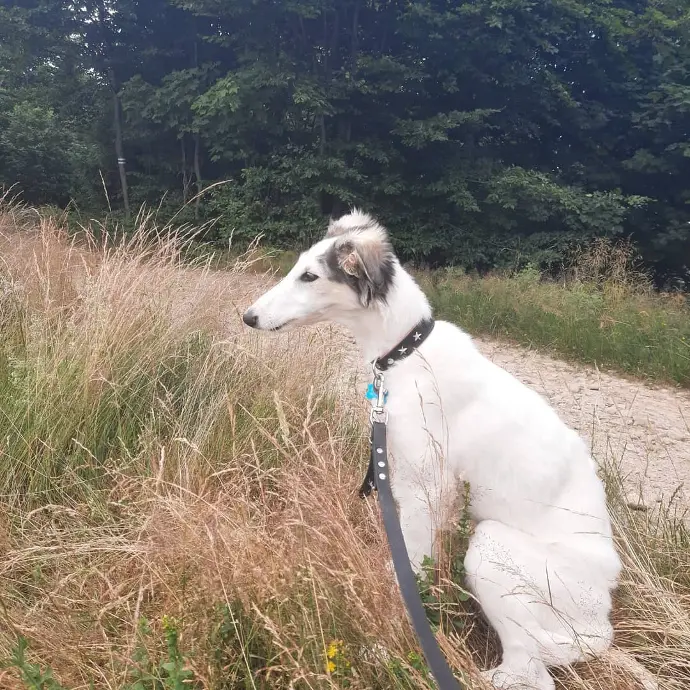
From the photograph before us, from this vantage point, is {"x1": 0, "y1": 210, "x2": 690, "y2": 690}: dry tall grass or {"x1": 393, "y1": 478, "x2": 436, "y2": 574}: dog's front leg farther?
{"x1": 393, "y1": 478, "x2": 436, "y2": 574}: dog's front leg

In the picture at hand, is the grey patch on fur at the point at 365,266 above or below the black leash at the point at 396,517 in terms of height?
above

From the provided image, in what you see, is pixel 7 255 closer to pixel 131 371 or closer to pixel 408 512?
pixel 131 371

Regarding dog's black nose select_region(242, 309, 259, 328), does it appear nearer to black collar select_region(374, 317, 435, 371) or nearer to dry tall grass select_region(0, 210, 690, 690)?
dry tall grass select_region(0, 210, 690, 690)

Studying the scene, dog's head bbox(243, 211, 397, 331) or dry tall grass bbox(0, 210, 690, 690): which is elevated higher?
dog's head bbox(243, 211, 397, 331)

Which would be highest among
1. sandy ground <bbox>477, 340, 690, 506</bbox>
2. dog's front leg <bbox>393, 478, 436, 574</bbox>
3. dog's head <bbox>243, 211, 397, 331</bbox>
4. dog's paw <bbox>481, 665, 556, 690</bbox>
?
dog's head <bbox>243, 211, 397, 331</bbox>

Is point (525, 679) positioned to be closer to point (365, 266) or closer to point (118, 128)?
point (365, 266)

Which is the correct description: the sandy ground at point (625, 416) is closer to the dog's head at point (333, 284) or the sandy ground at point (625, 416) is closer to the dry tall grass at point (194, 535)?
the dry tall grass at point (194, 535)

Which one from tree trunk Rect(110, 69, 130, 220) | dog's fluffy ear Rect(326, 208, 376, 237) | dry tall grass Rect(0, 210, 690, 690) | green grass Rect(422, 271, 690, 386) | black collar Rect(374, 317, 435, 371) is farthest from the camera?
tree trunk Rect(110, 69, 130, 220)

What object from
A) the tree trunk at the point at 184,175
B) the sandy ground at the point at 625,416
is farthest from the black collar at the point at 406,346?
the tree trunk at the point at 184,175

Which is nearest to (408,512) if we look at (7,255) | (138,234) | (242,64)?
(138,234)

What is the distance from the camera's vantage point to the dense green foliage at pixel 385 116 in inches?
541

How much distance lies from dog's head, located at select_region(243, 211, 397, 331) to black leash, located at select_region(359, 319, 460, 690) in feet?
0.73

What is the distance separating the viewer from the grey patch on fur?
2236 millimetres

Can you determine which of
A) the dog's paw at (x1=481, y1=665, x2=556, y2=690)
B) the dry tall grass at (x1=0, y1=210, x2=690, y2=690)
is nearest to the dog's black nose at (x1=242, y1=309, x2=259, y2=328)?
the dry tall grass at (x1=0, y1=210, x2=690, y2=690)
